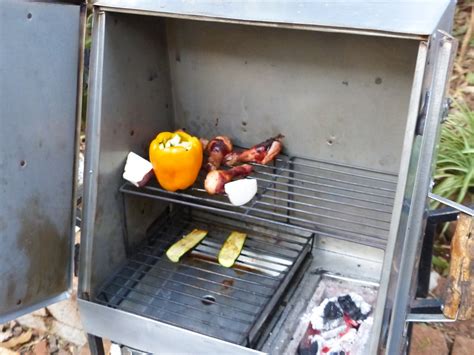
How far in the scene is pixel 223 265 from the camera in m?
1.59

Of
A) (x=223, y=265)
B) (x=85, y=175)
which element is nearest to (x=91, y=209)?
(x=85, y=175)

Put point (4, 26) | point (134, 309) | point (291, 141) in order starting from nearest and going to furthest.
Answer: point (4, 26), point (134, 309), point (291, 141)

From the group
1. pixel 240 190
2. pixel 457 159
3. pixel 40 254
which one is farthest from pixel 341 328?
pixel 457 159

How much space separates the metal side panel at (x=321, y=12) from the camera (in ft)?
3.27

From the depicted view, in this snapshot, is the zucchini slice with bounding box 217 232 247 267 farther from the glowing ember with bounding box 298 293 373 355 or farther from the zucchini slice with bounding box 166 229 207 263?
the glowing ember with bounding box 298 293 373 355

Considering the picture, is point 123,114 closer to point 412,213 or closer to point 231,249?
point 231,249

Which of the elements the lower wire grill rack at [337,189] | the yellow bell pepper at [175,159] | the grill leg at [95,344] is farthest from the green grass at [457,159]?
the grill leg at [95,344]

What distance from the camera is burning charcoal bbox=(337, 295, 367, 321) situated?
1.48 meters

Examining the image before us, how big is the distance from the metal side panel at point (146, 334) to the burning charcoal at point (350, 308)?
37 cm

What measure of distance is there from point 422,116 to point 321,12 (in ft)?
0.94

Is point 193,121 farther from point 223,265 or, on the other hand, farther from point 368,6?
point 368,6

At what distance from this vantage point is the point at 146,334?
4.41 ft

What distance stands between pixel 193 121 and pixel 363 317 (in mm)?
751

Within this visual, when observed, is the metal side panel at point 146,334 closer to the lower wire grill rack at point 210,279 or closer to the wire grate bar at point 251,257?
the lower wire grill rack at point 210,279
